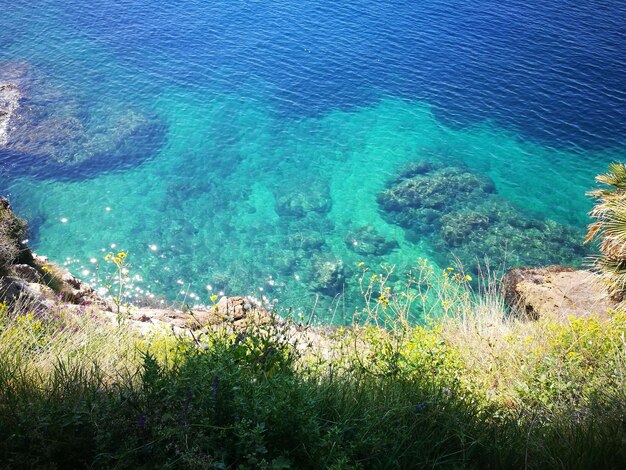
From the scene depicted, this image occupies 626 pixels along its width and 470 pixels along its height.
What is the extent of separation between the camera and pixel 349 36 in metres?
24.7

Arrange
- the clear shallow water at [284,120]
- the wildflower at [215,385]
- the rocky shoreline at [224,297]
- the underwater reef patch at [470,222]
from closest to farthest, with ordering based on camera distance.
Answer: the wildflower at [215,385]
the rocky shoreline at [224,297]
the clear shallow water at [284,120]
the underwater reef patch at [470,222]

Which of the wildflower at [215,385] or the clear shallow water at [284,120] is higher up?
the wildflower at [215,385]

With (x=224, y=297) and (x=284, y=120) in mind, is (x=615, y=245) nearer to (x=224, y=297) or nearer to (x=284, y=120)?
(x=224, y=297)

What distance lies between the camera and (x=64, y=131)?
17234 mm

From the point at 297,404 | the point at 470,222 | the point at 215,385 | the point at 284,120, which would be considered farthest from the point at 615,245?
the point at 284,120

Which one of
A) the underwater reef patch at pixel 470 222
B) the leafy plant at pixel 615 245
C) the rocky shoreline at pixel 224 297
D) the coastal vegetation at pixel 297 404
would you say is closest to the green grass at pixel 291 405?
the coastal vegetation at pixel 297 404

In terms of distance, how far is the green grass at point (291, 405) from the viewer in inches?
129

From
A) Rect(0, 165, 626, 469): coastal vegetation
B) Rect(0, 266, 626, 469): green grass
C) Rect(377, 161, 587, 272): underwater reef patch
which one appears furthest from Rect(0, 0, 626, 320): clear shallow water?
Rect(0, 266, 626, 469): green grass

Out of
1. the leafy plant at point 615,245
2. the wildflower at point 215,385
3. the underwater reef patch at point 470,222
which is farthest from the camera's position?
the underwater reef patch at point 470,222

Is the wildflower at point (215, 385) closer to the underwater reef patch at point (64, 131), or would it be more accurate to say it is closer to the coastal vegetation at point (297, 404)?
the coastal vegetation at point (297, 404)

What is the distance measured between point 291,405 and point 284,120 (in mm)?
16716

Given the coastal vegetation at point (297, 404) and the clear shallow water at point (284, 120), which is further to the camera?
the clear shallow water at point (284, 120)

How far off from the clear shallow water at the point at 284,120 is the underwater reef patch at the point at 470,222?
44cm

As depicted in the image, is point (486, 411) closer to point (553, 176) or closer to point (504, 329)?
point (504, 329)
